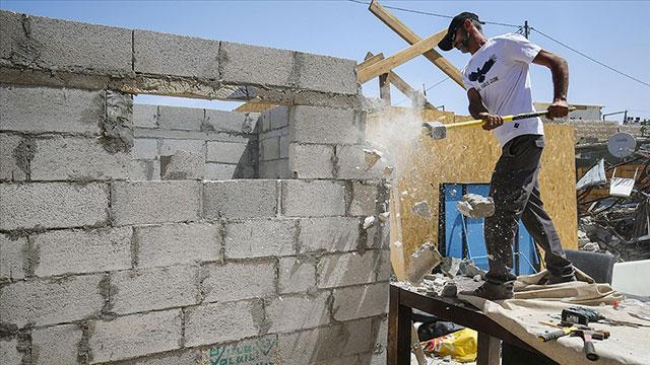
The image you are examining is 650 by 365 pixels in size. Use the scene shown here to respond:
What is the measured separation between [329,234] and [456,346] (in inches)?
101

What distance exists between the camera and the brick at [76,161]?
8.22 feet

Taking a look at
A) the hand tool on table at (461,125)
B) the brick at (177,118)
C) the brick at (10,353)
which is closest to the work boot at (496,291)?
the hand tool on table at (461,125)

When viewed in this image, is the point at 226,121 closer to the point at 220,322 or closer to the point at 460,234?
the point at 220,322

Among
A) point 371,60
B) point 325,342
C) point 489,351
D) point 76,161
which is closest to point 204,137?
point 76,161

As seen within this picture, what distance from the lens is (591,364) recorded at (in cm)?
216

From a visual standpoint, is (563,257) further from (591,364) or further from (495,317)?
(591,364)

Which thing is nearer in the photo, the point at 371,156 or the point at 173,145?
the point at 371,156

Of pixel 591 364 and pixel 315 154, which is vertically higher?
pixel 315 154

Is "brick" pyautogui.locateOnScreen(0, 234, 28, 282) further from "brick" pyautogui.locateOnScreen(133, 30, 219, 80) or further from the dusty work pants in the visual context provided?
the dusty work pants

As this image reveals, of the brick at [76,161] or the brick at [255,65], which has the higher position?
the brick at [255,65]

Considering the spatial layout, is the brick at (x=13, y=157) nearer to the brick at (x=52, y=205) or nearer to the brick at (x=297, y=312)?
the brick at (x=52, y=205)

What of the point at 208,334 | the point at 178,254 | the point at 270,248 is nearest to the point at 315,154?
the point at 270,248

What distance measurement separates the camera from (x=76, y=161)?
2586 mm

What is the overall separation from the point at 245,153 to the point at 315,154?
7.44 feet
